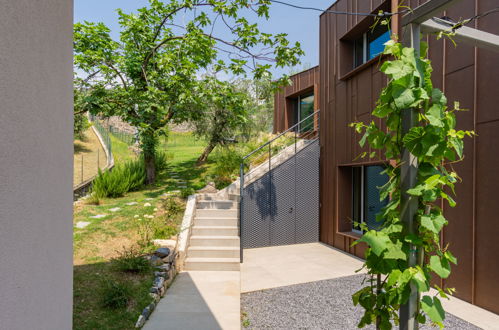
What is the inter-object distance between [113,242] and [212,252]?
72.8 inches

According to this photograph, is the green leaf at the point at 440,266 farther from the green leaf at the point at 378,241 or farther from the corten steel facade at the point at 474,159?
the corten steel facade at the point at 474,159

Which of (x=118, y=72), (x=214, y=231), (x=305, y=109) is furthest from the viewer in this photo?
(x=305, y=109)

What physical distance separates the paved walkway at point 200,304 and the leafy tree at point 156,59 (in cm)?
407

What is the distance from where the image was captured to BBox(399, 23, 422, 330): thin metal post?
164cm

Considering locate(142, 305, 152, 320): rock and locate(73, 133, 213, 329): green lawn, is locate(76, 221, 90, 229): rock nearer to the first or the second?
locate(73, 133, 213, 329): green lawn

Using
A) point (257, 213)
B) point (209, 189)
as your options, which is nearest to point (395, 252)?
point (257, 213)

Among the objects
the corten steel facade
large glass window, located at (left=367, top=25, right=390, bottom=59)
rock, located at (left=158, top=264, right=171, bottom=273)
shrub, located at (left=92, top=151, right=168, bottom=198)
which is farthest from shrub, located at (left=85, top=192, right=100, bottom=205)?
large glass window, located at (left=367, top=25, right=390, bottom=59)

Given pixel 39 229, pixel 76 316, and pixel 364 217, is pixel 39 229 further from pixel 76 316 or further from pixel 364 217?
pixel 364 217

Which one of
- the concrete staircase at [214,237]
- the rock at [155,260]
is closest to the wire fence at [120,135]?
the concrete staircase at [214,237]

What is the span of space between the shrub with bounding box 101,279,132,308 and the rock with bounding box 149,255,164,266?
98 cm

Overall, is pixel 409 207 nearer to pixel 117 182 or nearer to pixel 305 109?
pixel 117 182

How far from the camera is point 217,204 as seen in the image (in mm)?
7590

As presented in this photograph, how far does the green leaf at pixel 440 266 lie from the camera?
5.13 feet

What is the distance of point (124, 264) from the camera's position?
4.48 meters
